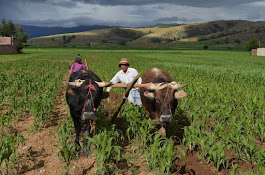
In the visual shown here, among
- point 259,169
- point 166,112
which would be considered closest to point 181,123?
point 166,112

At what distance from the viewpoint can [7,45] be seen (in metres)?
60.7

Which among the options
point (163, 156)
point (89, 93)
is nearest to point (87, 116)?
point (89, 93)

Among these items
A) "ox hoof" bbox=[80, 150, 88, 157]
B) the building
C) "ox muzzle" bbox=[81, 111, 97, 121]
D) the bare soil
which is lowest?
the bare soil

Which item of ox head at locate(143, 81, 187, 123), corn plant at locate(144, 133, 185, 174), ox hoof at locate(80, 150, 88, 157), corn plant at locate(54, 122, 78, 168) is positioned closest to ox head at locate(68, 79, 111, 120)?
corn plant at locate(54, 122, 78, 168)

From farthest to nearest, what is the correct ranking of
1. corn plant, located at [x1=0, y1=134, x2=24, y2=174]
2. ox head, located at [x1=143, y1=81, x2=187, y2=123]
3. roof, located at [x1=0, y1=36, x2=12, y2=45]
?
roof, located at [x1=0, y1=36, x2=12, y2=45] → ox head, located at [x1=143, y1=81, x2=187, y2=123] → corn plant, located at [x1=0, y1=134, x2=24, y2=174]

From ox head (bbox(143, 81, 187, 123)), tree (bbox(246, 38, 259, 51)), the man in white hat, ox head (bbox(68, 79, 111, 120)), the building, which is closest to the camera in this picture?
ox head (bbox(68, 79, 111, 120))

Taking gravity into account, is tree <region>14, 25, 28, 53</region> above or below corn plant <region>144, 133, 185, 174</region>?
above

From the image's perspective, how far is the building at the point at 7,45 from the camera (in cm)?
5856

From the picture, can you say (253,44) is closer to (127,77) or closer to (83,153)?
(127,77)

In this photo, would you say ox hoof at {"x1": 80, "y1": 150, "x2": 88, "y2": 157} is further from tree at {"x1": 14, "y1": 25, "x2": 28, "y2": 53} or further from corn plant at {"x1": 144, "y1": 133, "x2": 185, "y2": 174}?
tree at {"x1": 14, "y1": 25, "x2": 28, "y2": 53}

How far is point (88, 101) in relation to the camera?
5.27 metres

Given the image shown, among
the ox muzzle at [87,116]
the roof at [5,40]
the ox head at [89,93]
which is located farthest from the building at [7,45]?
the ox muzzle at [87,116]

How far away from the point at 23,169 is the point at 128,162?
2.36 metres

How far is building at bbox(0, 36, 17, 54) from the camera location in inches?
2306
